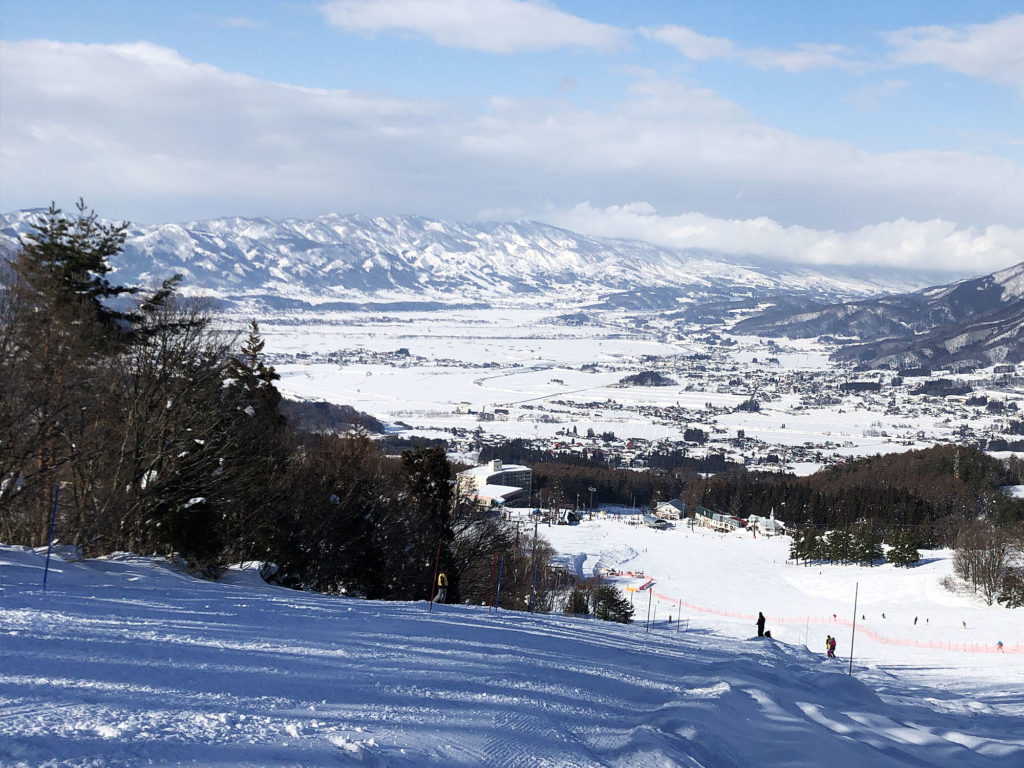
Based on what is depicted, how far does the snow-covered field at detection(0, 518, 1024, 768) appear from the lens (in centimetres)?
624

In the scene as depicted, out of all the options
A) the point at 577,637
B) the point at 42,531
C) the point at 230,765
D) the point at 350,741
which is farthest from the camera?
the point at 42,531

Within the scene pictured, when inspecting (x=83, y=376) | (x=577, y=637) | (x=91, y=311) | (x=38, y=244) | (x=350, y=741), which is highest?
(x=38, y=244)

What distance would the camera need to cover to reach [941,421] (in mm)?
176750

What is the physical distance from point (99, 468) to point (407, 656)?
1100 centimetres

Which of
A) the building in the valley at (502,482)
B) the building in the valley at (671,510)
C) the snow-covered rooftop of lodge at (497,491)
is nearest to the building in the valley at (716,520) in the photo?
the building in the valley at (671,510)

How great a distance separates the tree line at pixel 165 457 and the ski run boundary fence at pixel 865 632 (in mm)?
21614

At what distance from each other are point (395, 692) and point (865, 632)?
37.5m

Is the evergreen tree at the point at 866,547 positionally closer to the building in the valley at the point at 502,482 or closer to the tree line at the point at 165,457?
the building in the valley at the point at 502,482

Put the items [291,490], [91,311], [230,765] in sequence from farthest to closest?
[291,490] → [91,311] → [230,765]

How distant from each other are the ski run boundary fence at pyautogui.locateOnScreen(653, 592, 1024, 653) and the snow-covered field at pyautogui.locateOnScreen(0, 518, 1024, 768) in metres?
15.7

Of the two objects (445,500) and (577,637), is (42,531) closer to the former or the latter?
(577,637)

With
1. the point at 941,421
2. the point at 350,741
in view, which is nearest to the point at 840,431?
the point at 941,421

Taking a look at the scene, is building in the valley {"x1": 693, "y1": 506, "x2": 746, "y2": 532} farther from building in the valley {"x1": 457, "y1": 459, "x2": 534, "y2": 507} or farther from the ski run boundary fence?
the ski run boundary fence

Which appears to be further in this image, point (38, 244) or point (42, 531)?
point (38, 244)
